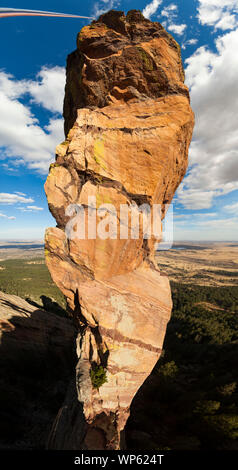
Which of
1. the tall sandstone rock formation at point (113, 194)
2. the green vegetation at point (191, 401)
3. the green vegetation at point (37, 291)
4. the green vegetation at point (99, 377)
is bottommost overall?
the green vegetation at point (37, 291)

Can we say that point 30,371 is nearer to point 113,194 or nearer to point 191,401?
point 191,401

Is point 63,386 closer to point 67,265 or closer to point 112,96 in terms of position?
point 67,265

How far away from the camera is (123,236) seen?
534 inches

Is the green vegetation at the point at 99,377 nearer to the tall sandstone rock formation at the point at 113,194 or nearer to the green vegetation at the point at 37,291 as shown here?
the tall sandstone rock formation at the point at 113,194

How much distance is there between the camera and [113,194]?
1341 centimetres

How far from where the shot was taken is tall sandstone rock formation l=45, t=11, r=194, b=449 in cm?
1320

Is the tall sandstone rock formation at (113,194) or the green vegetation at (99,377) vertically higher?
the tall sandstone rock formation at (113,194)

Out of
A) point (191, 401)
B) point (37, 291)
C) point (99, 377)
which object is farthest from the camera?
point (37, 291)

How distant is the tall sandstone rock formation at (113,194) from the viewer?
1320cm

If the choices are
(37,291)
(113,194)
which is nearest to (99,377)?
(113,194)

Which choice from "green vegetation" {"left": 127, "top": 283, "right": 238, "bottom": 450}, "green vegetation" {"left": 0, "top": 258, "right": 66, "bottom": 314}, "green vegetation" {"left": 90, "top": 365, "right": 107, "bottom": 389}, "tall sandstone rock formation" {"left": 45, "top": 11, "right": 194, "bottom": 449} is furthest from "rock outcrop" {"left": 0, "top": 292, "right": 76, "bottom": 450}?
"green vegetation" {"left": 0, "top": 258, "right": 66, "bottom": 314}

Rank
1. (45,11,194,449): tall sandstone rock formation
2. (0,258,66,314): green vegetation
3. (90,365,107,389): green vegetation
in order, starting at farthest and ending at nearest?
(0,258,66,314): green vegetation < (45,11,194,449): tall sandstone rock formation < (90,365,107,389): green vegetation

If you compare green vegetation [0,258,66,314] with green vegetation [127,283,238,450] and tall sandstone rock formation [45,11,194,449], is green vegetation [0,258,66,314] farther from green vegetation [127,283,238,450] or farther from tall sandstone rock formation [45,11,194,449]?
tall sandstone rock formation [45,11,194,449]

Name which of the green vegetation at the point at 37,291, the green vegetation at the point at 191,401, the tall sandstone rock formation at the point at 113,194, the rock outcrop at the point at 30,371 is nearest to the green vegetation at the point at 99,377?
the tall sandstone rock formation at the point at 113,194
